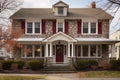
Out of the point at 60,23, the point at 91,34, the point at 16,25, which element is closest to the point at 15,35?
the point at 16,25

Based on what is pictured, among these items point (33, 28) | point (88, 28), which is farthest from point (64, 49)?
point (33, 28)

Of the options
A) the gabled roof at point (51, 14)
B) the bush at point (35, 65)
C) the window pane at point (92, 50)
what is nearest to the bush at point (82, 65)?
the bush at point (35, 65)

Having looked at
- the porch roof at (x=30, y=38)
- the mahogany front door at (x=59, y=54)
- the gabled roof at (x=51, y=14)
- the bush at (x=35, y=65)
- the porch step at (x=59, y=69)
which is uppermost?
the gabled roof at (x=51, y=14)

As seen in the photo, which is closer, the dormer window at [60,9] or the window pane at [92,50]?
the window pane at [92,50]

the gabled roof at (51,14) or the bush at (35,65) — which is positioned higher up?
the gabled roof at (51,14)

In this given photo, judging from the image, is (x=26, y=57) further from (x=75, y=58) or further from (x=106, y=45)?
(x=106, y=45)

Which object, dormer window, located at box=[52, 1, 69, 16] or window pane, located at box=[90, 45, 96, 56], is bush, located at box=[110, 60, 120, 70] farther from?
dormer window, located at box=[52, 1, 69, 16]

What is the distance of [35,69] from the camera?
36.4 meters

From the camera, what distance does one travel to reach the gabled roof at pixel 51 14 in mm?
40812

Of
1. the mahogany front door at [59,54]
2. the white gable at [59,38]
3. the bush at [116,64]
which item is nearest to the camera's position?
the bush at [116,64]

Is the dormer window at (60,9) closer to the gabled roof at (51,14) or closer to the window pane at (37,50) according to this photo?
the gabled roof at (51,14)

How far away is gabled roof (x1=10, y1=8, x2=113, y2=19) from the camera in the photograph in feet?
Result: 134

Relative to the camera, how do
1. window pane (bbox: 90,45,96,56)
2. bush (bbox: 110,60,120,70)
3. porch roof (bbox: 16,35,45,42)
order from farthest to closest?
window pane (bbox: 90,45,96,56)
porch roof (bbox: 16,35,45,42)
bush (bbox: 110,60,120,70)

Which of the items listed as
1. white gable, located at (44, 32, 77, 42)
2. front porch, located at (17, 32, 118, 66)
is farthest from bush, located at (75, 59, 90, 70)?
white gable, located at (44, 32, 77, 42)
